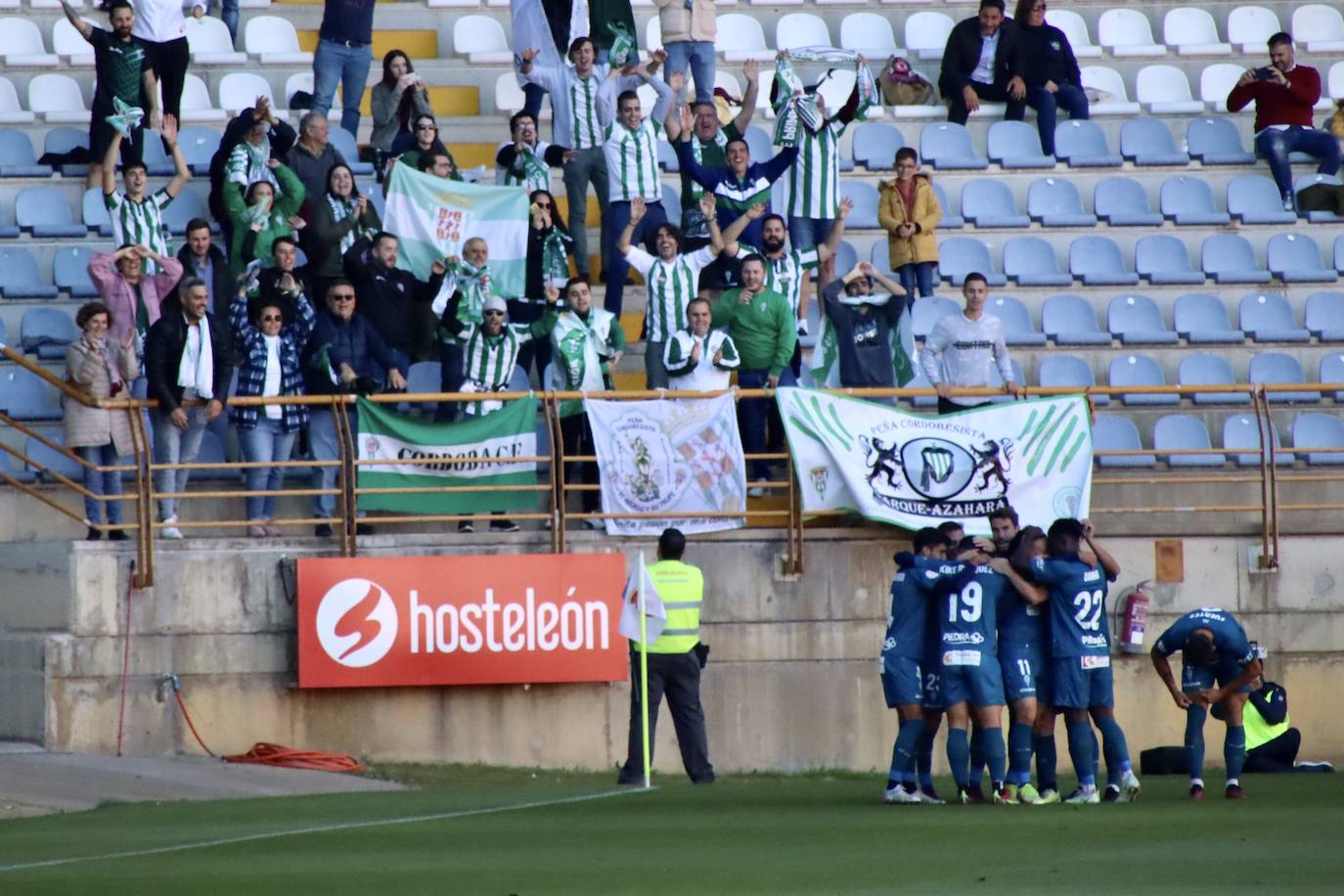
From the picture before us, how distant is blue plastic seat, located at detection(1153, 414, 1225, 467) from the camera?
60.8 feet

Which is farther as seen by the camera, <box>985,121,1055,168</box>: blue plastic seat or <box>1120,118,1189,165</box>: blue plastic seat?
<box>1120,118,1189,165</box>: blue plastic seat

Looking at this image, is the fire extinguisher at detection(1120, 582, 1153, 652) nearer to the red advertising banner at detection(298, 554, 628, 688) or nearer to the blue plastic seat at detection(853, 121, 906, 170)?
the red advertising banner at detection(298, 554, 628, 688)

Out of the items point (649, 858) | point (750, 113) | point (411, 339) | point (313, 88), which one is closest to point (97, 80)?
point (313, 88)

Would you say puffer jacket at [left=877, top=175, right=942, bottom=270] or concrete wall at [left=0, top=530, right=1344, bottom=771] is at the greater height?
puffer jacket at [left=877, top=175, right=942, bottom=270]

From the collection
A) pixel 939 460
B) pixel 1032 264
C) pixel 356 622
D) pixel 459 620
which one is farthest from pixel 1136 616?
pixel 356 622

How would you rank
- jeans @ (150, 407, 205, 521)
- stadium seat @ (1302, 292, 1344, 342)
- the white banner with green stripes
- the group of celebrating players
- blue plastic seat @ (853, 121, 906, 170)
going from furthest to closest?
blue plastic seat @ (853, 121, 906, 170) → stadium seat @ (1302, 292, 1344, 342) → the white banner with green stripes → jeans @ (150, 407, 205, 521) → the group of celebrating players

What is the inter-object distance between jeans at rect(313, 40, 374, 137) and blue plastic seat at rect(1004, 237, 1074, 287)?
20.7 ft

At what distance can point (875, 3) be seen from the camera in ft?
81.4

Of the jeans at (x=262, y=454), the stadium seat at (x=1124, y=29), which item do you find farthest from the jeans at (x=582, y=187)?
the stadium seat at (x=1124, y=29)

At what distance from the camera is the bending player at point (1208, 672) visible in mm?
13938

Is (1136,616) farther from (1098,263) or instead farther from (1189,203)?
(1189,203)

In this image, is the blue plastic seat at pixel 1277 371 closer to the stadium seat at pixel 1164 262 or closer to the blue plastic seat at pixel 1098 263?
the stadium seat at pixel 1164 262

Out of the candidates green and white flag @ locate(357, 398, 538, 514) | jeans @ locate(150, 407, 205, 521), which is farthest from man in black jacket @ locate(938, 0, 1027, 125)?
jeans @ locate(150, 407, 205, 521)

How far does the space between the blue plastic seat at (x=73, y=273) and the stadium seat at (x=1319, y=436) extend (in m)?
10.3
